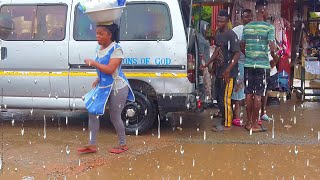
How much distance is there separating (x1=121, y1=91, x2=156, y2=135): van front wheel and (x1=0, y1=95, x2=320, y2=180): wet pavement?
0.13 m

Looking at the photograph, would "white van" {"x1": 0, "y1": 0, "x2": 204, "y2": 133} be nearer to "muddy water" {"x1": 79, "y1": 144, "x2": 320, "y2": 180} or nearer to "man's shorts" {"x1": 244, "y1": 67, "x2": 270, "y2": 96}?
"man's shorts" {"x1": 244, "y1": 67, "x2": 270, "y2": 96}

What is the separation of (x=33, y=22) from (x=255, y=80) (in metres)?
3.28

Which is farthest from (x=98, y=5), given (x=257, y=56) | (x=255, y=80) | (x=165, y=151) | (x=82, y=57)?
(x=255, y=80)

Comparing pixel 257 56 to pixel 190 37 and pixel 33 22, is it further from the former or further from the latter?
pixel 33 22

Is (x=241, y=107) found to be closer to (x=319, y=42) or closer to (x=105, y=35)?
(x=319, y=42)

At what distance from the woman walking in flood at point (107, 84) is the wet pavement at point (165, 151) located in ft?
1.43

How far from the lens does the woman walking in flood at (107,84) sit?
5750mm

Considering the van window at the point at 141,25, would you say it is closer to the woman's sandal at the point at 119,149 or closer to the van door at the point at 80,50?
the van door at the point at 80,50

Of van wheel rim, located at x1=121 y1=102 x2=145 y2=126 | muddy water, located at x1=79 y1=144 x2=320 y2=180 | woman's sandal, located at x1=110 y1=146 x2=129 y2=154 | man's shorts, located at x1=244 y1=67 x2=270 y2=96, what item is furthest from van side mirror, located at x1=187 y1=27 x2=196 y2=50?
woman's sandal, located at x1=110 y1=146 x2=129 y2=154

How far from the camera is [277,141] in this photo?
668 cm

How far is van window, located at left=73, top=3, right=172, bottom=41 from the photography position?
22.0 feet

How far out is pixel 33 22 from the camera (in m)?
7.00

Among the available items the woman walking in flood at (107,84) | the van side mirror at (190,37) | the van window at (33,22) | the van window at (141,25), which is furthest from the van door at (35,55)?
the van side mirror at (190,37)

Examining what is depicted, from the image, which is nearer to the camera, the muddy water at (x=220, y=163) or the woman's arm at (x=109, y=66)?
the muddy water at (x=220, y=163)
